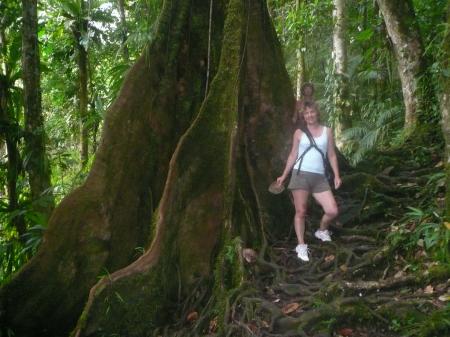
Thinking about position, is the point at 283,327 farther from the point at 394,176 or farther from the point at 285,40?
the point at 285,40

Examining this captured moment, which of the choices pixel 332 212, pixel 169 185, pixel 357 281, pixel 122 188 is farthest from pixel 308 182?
pixel 122 188

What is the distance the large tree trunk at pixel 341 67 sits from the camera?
33.4 ft

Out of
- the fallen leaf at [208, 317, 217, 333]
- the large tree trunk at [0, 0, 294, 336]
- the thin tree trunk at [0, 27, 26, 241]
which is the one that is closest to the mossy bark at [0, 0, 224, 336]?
the large tree trunk at [0, 0, 294, 336]

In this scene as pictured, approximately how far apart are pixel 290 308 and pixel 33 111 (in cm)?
506

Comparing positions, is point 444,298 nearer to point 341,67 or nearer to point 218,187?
point 218,187

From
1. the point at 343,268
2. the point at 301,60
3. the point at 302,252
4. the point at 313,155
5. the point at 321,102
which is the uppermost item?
the point at 301,60

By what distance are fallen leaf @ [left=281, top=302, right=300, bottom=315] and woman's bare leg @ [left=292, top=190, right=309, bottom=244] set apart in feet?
3.03

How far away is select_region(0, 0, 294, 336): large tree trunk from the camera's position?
490 cm

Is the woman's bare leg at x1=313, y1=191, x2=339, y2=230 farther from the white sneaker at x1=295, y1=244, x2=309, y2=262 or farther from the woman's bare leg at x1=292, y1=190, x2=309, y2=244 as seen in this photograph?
the white sneaker at x1=295, y1=244, x2=309, y2=262

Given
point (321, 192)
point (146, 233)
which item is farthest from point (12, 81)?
point (321, 192)

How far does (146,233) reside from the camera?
5.64 metres

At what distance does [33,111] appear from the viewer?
7422 millimetres

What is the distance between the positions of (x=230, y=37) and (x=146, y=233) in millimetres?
2427

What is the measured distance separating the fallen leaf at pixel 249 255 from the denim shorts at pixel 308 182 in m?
0.80
